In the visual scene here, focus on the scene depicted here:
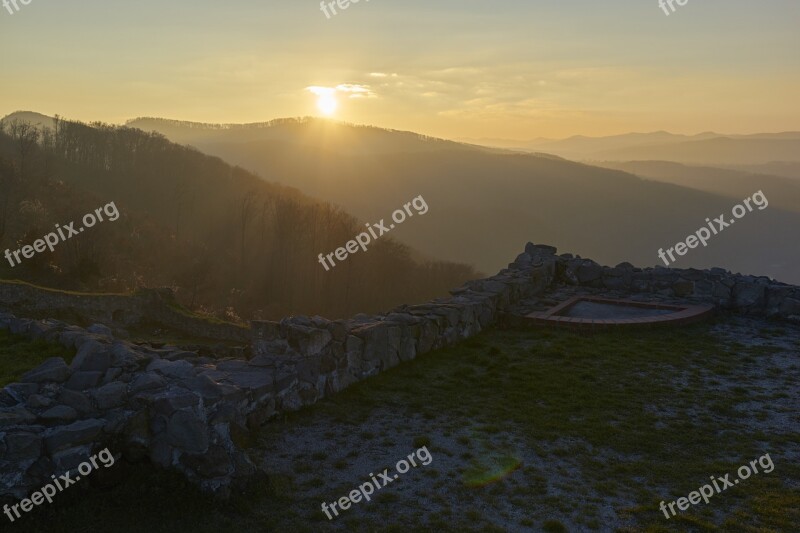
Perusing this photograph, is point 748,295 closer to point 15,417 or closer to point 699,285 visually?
point 699,285

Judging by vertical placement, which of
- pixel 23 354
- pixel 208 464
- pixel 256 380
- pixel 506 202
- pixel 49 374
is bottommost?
pixel 23 354

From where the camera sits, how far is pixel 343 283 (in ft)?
206

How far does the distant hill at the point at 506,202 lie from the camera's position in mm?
121938

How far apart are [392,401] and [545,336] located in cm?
428

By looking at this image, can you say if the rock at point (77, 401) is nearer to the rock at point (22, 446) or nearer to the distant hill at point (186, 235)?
the rock at point (22, 446)

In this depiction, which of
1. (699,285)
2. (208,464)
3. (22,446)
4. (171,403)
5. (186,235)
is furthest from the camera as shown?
(186,235)
